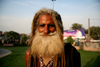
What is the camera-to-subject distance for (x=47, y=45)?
1314 millimetres

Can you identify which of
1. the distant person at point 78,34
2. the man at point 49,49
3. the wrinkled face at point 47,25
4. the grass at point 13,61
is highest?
the wrinkled face at point 47,25

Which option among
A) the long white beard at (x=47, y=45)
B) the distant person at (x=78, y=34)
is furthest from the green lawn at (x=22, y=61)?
the distant person at (x=78, y=34)

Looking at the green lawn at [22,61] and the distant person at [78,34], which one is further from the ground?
the distant person at [78,34]

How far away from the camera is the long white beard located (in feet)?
4.25

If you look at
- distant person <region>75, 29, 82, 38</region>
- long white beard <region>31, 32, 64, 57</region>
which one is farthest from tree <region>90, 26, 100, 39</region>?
long white beard <region>31, 32, 64, 57</region>

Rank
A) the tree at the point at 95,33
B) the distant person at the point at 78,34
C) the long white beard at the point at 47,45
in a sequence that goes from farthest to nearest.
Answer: the tree at the point at 95,33, the distant person at the point at 78,34, the long white beard at the point at 47,45

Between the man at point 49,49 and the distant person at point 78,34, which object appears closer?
the man at point 49,49

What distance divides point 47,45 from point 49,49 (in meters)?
0.08

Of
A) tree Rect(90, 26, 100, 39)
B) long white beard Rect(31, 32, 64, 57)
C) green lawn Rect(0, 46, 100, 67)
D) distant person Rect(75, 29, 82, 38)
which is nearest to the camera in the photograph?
long white beard Rect(31, 32, 64, 57)

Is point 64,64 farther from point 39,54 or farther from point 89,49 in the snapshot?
point 89,49

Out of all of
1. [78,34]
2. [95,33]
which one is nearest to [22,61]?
[78,34]

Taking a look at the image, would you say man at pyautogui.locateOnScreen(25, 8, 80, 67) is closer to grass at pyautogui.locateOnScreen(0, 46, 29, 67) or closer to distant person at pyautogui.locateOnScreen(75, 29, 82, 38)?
grass at pyautogui.locateOnScreen(0, 46, 29, 67)

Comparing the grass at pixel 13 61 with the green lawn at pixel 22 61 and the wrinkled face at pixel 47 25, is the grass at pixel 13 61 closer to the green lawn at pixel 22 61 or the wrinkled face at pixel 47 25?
the green lawn at pixel 22 61

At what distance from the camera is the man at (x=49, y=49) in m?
1.31
